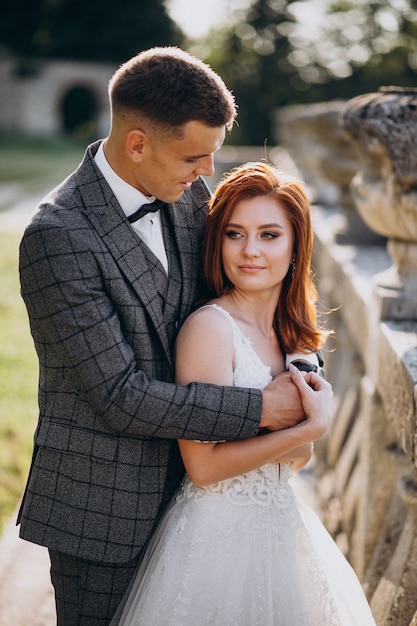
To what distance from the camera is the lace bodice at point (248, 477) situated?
2.34 meters

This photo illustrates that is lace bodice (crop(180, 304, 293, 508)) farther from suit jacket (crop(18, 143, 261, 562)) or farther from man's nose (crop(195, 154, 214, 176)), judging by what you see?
man's nose (crop(195, 154, 214, 176))

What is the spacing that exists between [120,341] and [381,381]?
1.27 m

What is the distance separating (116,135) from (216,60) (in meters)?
38.1

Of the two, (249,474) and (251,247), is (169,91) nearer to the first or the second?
(251,247)

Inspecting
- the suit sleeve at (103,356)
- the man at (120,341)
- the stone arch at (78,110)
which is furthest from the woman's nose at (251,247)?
the stone arch at (78,110)

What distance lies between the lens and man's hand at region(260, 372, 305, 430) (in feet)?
7.36

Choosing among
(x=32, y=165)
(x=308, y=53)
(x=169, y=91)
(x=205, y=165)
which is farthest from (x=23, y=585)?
(x=308, y=53)

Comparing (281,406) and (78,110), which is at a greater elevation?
(78,110)

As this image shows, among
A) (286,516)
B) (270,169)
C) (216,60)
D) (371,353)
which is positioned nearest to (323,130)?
(371,353)

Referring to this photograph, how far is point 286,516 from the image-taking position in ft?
7.73

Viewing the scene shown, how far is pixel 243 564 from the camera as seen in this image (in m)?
2.26

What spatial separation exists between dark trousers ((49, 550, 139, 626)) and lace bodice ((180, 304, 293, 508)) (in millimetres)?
276

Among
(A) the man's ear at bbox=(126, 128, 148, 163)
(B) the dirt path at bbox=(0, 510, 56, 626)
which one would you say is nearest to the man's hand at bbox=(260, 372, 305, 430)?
(A) the man's ear at bbox=(126, 128, 148, 163)

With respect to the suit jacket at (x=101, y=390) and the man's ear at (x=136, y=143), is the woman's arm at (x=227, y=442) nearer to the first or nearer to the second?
the suit jacket at (x=101, y=390)
